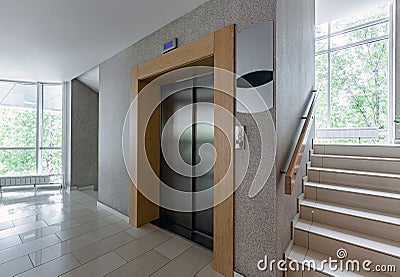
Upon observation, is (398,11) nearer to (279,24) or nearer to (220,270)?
(279,24)

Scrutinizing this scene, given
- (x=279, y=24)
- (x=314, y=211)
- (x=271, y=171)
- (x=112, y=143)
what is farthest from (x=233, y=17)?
(x=112, y=143)

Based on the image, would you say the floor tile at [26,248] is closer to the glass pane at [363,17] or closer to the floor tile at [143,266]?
the floor tile at [143,266]

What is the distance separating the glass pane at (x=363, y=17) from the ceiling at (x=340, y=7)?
1.54m

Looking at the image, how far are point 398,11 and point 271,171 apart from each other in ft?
16.1

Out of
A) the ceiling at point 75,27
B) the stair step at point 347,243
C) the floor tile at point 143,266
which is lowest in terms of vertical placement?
the floor tile at point 143,266

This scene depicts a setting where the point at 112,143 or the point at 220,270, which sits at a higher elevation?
the point at 112,143

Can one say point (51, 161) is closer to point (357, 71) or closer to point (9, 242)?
point (9, 242)

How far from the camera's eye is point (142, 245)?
3.10 metres

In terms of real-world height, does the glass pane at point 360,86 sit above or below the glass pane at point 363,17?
below

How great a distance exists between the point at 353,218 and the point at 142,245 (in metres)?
2.56

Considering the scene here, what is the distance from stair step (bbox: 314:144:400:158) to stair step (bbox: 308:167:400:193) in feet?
1.69

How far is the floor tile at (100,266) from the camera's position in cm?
243

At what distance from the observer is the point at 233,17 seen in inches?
92.8

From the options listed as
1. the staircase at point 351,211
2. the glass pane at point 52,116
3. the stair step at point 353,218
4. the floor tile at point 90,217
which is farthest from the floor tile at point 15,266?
the glass pane at point 52,116
